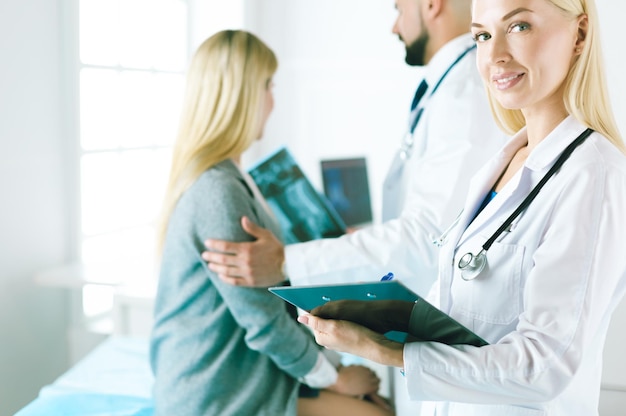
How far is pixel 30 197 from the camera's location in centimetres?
201

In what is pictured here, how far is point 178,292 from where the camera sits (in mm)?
1564

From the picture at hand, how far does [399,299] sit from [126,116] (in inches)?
87.8

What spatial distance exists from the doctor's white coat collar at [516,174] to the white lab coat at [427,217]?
41cm

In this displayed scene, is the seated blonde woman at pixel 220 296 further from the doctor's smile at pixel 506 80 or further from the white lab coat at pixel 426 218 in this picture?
the doctor's smile at pixel 506 80

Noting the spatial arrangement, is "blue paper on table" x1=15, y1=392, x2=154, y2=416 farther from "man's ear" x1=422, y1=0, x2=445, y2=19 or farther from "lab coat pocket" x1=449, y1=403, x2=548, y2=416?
"man's ear" x1=422, y1=0, x2=445, y2=19

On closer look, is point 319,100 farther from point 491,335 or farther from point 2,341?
point 491,335

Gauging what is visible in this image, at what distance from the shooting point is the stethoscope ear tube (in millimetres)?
920

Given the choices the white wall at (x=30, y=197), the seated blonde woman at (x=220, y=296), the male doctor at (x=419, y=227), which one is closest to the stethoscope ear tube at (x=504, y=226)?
the male doctor at (x=419, y=227)

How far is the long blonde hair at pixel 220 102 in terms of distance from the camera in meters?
1.65

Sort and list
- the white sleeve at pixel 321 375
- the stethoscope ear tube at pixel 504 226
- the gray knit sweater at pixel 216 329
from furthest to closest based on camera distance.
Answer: the white sleeve at pixel 321 375
the gray knit sweater at pixel 216 329
the stethoscope ear tube at pixel 504 226

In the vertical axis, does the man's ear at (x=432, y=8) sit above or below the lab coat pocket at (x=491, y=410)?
above

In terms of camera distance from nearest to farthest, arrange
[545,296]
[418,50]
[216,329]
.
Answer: [545,296]
[216,329]
[418,50]

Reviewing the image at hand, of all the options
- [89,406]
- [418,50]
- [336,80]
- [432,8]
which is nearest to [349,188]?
[336,80]

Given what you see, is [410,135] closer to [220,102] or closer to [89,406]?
[220,102]
